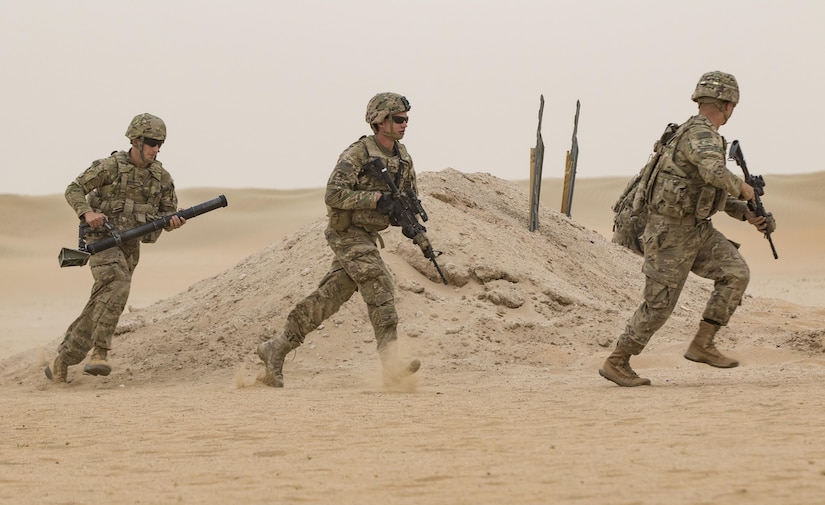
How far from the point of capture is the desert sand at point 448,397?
475 cm

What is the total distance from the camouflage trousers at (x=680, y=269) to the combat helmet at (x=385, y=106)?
5.93 ft

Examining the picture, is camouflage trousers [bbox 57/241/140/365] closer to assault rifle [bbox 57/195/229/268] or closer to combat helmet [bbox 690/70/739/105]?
assault rifle [bbox 57/195/229/268]

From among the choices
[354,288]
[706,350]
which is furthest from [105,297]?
[706,350]

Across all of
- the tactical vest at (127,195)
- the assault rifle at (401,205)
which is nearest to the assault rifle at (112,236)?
the tactical vest at (127,195)

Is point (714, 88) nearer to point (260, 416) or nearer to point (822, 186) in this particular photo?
point (260, 416)

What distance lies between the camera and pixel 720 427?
5.62 m

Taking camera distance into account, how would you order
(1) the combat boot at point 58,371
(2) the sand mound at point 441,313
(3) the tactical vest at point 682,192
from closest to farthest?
(3) the tactical vest at point 682,192, (1) the combat boot at point 58,371, (2) the sand mound at point 441,313

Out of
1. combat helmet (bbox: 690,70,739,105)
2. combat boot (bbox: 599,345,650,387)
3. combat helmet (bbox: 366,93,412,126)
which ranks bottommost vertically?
combat boot (bbox: 599,345,650,387)

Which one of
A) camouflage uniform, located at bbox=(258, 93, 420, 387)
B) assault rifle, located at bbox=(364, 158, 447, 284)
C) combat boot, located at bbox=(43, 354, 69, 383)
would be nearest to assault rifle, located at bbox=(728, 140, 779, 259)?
assault rifle, located at bbox=(364, 158, 447, 284)

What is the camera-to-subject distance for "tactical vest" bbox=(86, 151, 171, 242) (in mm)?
8852

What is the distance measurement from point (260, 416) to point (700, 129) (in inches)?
123

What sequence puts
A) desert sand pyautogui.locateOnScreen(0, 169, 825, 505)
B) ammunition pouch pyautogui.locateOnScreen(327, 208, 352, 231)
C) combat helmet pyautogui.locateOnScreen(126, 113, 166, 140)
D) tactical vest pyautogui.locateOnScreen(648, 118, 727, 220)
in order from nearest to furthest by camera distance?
desert sand pyautogui.locateOnScreen(0, 169, 825, 505)
tactical vest pyautogui.locateOnScreen(648, 118, 727, 220)
ammunition pouch pyautogui.locateOnScreen(327, 208, 352, 231)
combat helmet pyautogui.locateOnScreen(126, 113, 166, 140)

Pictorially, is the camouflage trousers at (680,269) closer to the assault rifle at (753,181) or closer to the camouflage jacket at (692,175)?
the camouflage jacket at (692,175)

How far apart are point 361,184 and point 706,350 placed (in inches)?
97.7
